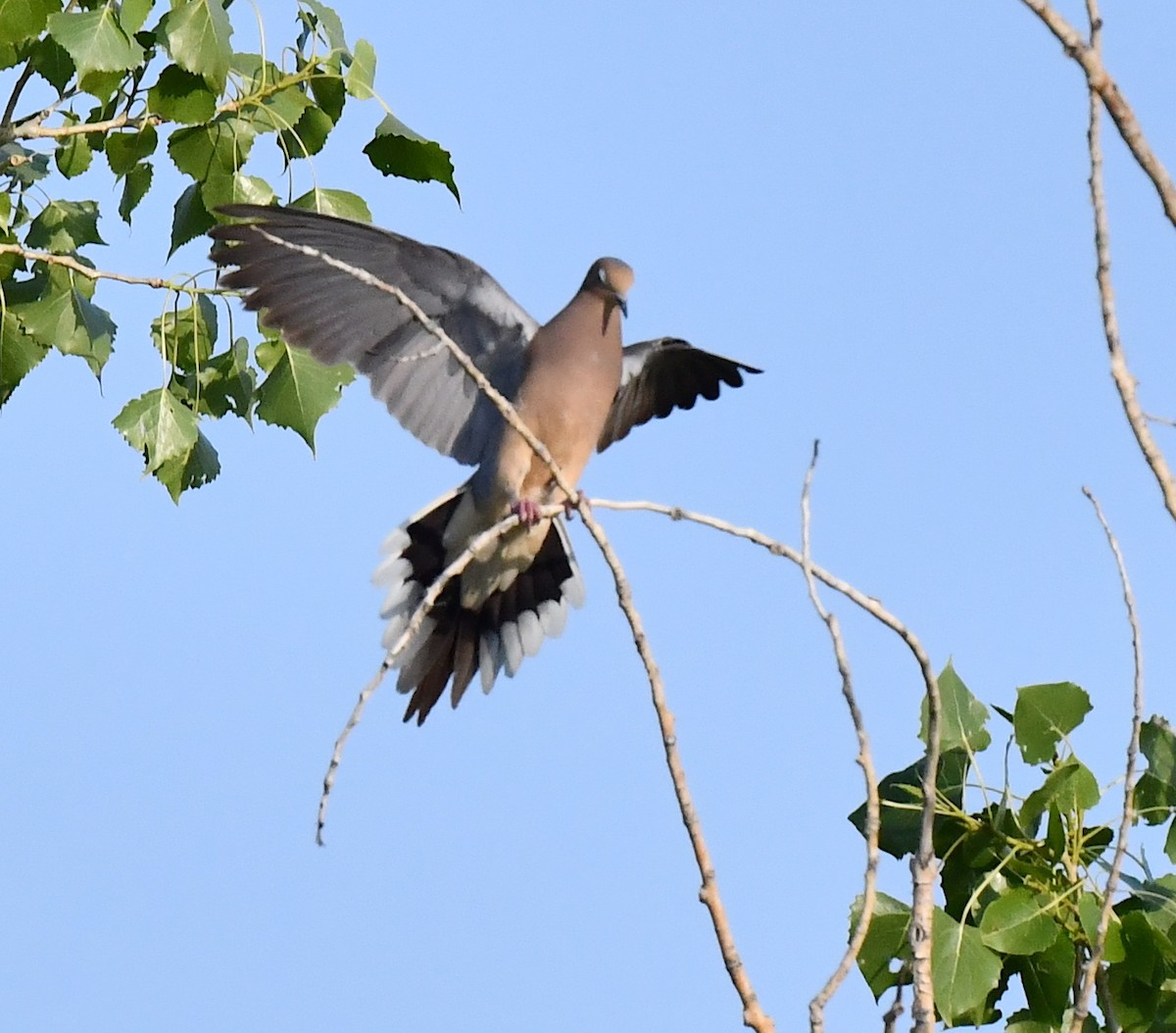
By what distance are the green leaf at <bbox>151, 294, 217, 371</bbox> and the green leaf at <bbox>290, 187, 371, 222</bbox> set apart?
0.35 metres

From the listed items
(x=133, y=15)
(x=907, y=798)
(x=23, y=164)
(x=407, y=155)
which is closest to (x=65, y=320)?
(x=23, y=164)

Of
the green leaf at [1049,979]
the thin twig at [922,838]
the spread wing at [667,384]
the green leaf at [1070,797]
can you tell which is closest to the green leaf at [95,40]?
the spread wing at [667,384]

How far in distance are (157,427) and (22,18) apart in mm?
965

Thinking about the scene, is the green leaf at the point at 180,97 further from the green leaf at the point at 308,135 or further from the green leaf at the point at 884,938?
the green leaf at the point at 884,938

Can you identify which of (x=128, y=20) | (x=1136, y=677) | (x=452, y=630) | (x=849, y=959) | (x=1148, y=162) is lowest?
(x=849, y=959)

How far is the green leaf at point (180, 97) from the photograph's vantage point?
11.8ft

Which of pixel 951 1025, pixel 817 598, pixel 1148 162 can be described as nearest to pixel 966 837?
pixel 951 1025

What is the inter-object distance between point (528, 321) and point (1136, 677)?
249cm

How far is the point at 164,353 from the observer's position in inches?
157

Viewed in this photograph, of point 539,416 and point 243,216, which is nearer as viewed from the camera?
point 243,216

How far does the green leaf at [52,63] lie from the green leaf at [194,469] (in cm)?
91

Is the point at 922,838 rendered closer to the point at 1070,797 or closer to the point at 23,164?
the point at 1070,797

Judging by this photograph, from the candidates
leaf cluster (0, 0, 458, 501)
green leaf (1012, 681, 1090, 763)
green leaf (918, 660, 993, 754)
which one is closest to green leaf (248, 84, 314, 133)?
leaf cluster (0, 0, 458, 501)

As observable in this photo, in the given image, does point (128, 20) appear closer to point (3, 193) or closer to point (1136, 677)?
point (3, 193)
